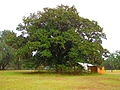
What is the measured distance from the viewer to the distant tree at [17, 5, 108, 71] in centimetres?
2523

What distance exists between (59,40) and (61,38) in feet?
1.50

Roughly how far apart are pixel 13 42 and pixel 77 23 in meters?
11.8

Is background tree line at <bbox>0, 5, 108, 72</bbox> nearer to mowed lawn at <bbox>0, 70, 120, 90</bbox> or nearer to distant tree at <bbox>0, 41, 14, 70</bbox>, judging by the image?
mowed lawn at <bbox>0, 70, 120, 90</bbox>

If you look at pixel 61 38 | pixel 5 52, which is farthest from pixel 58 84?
pixel 5 52

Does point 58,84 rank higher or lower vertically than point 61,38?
lower

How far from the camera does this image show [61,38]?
25.0 m

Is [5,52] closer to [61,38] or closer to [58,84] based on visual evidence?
[61,38]

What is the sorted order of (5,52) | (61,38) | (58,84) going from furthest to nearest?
(5,52) < (61,38) < (58,84)

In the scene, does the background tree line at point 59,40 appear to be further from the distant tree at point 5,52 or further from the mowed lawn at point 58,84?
the distant tree at point 5,52

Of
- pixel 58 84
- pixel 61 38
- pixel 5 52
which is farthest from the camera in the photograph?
pixel 5 52

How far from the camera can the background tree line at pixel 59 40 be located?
2533cm

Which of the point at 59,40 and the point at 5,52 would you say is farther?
the point at 5,52

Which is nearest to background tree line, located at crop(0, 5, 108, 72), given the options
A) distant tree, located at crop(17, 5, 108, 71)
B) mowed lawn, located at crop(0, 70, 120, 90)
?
distant tree, located at crop(17, 5, 108, 71)

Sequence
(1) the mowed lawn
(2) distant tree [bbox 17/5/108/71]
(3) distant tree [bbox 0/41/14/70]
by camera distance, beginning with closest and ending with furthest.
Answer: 1. (1) the mowed lawn
2. (2) distant tree [bbox 17/5/108/71]
3. (3) distant tree [bbox 0/41/14/70]
